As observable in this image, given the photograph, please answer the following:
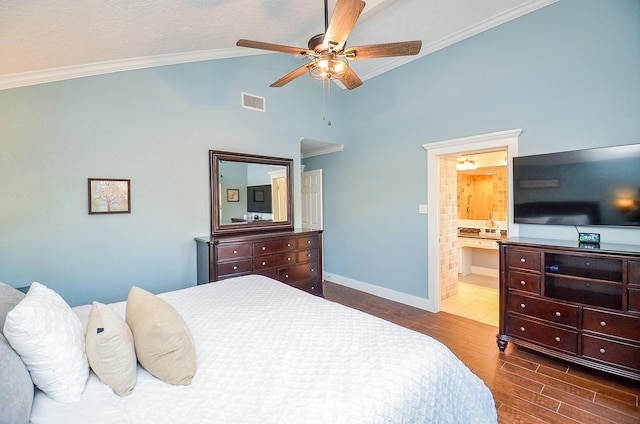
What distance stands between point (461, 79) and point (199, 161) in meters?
3.30

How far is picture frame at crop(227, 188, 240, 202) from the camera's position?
148 inches

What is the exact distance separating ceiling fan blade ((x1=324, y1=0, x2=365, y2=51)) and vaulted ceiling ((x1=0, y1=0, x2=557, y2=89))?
128cm

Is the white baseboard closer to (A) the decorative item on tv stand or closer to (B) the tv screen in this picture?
(B) the tv screen

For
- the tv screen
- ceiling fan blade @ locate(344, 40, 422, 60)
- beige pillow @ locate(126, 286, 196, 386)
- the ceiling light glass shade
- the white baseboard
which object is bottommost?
the white baseboard

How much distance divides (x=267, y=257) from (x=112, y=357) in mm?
2441

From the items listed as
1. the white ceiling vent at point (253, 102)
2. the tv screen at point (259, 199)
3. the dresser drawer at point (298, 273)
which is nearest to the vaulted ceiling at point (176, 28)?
the white ceiling vent at point (253, 102)

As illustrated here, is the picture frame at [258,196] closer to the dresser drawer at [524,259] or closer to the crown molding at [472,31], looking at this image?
the crown molding at [472,31]

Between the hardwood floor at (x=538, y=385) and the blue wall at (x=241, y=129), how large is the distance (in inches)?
39.7

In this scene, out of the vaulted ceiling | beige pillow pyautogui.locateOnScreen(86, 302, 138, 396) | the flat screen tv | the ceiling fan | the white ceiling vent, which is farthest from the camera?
the white ceiling vent

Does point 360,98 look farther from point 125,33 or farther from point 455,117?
point 125,33

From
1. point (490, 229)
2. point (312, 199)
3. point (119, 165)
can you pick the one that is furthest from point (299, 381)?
point (490, 229)

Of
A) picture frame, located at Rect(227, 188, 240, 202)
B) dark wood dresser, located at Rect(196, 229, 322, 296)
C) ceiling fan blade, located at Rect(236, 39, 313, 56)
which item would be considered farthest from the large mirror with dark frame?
ceiling fan blade, located at Rect(236, 39, 313, 56)

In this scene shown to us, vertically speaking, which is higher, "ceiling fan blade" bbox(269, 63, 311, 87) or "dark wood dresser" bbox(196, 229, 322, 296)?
"ceiling fan blade" bbox(269, 63, 311, 87)

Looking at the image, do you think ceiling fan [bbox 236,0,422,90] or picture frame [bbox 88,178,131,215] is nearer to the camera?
ceiling fan [bbox 236,0,422,90]
